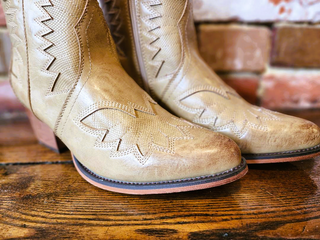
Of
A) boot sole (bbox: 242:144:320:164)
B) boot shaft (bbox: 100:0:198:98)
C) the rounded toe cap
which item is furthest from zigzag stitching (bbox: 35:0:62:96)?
boot sole (bbox: 242:144:320:164)

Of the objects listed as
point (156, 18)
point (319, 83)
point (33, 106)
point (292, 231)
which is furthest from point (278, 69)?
point (33, 106)

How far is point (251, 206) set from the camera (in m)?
0.49

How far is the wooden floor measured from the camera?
1.42 feet

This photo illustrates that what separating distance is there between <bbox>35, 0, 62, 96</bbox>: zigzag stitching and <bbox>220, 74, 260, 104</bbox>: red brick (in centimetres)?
66

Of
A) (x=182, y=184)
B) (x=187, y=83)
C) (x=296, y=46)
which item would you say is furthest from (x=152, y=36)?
(x=296, y=46)

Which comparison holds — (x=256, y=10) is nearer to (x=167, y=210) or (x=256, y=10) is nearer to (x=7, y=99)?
(x=167, y=210)

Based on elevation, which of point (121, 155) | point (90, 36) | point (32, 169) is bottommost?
point (32, 169)

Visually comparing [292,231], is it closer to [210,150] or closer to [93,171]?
[210,150]

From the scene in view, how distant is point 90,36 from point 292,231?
508mm

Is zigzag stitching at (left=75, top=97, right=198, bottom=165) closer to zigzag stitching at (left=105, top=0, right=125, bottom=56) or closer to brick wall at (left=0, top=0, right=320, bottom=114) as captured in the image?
zigzag stitching at (left=105, top=0, right=125, bottom=56)

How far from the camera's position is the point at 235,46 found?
95 centimetres

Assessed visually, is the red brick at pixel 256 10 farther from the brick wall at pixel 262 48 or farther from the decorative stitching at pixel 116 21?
the decorative stitching at pixel 116 21

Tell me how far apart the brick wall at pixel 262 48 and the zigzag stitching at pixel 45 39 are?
1.61 ft

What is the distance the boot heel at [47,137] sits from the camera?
2.32 ft
